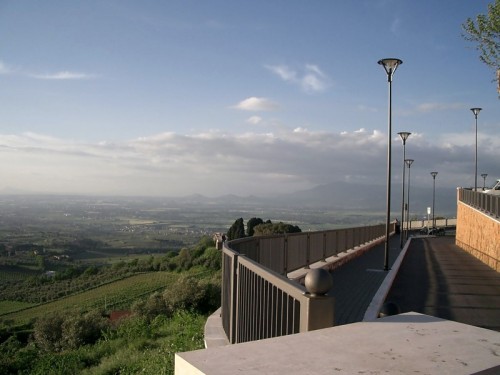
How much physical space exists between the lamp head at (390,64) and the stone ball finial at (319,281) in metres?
15.0

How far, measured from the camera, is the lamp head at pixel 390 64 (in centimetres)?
1700

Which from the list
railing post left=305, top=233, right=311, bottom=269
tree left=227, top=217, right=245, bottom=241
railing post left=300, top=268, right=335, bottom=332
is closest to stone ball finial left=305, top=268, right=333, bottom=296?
railing post left=300, top=268, right=335, bottom=332

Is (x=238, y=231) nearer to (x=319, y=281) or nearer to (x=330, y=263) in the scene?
(x=330, y=263)

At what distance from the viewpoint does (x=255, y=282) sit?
206 inches

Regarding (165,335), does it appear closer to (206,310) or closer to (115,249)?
(206,310)

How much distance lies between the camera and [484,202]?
2391 cm

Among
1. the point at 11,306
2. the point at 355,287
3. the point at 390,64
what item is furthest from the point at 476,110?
the point at 11,306

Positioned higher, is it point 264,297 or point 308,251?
point 264,297

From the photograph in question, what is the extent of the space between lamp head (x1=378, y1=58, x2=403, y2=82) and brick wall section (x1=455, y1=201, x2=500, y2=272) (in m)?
7.72

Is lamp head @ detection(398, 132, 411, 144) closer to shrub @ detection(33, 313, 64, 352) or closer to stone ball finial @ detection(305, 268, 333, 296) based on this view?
shrub @ detection(33, 313, 64, 352)

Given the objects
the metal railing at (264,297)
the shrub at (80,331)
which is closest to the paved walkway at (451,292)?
the metal railing at (264,297)

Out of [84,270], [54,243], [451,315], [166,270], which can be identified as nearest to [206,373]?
[451,315]

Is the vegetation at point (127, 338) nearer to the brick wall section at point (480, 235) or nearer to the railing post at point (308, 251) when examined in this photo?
the railing post at point (308, 251)

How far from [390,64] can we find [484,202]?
10.8 metres
